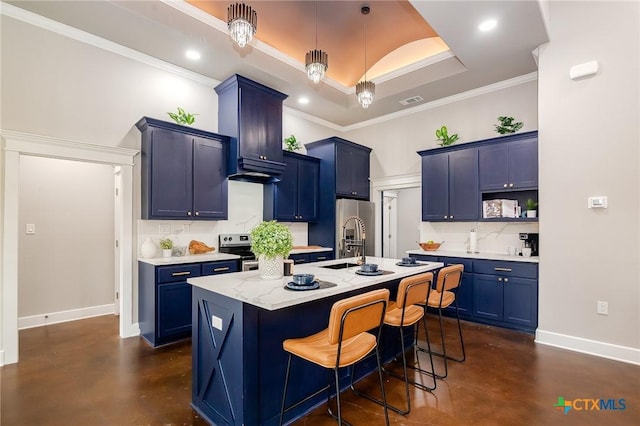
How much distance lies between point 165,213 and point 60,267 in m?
1.92

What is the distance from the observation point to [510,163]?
13.5 ft

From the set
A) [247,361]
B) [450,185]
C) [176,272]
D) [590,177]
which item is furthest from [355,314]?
[450,185]

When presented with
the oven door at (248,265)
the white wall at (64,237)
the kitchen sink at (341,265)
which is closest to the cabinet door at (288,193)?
the oven door at (248,265)

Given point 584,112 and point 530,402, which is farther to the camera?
point 584,112

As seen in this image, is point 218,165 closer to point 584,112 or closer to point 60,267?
point 60,267

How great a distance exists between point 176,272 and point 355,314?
2.52 meters

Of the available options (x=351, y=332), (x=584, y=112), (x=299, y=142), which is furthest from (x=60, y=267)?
(x=584, y=112)

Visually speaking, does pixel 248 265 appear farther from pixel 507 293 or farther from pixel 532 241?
pixel 532 241

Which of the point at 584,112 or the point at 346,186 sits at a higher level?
the point at 584,112

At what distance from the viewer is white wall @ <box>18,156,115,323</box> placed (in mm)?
4051

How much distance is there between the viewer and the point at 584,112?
3369 mm

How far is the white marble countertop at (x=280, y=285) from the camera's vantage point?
1739 millimetres

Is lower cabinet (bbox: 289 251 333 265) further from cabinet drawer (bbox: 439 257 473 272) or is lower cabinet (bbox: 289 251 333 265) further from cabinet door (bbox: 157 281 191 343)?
cabinet drawer (bbox: 439 257 473 272)

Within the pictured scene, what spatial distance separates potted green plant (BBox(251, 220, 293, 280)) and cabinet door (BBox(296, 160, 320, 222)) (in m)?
2.91
